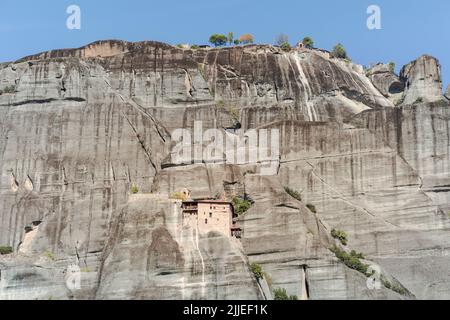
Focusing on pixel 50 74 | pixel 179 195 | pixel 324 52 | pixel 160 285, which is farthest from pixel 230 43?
pixel 160 285

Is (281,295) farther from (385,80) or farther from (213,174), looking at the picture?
(385,80)

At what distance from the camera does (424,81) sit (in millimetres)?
91688

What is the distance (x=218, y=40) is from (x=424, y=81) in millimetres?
22012

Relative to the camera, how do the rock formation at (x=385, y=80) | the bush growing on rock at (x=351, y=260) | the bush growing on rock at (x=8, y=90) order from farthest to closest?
1. the rock formation at (x=385, y=80)
2. the bush growing on rock at (x=8, y=90)
3. the bush growing on rock at (x=351, y=260)

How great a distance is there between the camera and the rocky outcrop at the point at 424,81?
299 feet

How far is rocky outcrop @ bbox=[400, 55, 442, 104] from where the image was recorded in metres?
91.1

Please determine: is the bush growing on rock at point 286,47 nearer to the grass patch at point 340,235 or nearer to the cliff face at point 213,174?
the cliff face at point 213,174

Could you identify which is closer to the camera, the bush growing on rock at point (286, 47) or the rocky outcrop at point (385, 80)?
the bush growing on rock at point (286, 47)

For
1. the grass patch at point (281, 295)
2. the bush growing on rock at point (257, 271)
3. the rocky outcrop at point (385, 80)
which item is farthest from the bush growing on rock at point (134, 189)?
the rocky outcrop at point (385, 80)

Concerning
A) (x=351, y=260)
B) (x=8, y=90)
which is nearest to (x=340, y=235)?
(x=351, y=260)

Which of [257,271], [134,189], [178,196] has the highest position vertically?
[134,189]

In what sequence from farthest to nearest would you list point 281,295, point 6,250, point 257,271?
1. point 6,250
2. point 257,271
3. point 281,295

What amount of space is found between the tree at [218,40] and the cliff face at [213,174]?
6493mm

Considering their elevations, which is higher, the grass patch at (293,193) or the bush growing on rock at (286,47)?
the bush growing on rock at (286,47)
